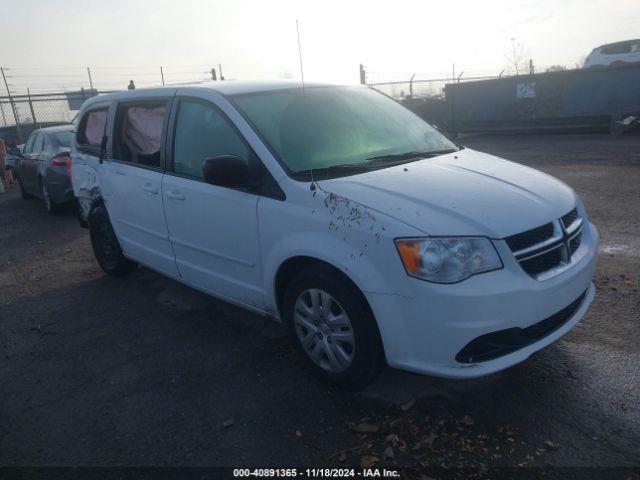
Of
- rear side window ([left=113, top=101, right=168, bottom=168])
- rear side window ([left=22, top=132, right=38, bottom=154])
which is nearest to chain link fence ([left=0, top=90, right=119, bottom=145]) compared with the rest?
rear side window ([left=22, top=132, right=38, bottom=154])

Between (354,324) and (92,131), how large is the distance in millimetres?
4018

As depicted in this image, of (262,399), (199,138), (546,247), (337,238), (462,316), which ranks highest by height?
(199,138)

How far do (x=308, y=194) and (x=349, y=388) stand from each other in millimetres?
1147

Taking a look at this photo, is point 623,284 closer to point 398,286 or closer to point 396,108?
point 396,108

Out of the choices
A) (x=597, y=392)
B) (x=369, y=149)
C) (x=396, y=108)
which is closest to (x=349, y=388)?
(x=597, y=392)

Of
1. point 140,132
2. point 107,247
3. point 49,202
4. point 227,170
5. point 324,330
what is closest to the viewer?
point 324,330

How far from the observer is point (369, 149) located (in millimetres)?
3703

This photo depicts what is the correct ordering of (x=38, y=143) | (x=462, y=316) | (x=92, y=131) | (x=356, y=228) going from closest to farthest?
(x=462, y=316)
(x=356, y=228)
(x=92, y=131)
(x=38, y=143)

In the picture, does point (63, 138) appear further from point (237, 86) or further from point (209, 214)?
point (209, 214)

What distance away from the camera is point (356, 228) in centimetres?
283

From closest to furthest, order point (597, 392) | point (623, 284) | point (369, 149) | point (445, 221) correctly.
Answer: point (445, 221)
point (597, 392)
point (369, 149)
point (623, 284)

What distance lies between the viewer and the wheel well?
118 inches

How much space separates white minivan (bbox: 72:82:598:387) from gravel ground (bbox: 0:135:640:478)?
0.35 metres

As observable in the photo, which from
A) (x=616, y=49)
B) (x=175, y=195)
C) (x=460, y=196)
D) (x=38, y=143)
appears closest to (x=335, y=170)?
(x=460, y=196)
